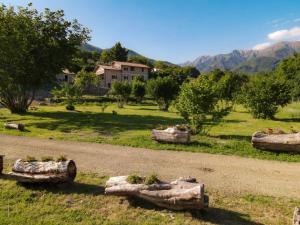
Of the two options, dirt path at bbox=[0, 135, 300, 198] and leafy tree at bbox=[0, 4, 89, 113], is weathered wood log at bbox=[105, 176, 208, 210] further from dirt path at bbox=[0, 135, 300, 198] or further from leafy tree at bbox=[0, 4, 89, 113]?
leafy tree at bbox=[0, 4, 89, 113]

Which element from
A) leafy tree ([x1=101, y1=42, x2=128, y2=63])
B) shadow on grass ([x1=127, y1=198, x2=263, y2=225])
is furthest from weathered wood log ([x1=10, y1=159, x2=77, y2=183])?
leafy tree ([x1=101, y1=42, x2=128, y2=63])

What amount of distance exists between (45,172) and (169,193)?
4.19m

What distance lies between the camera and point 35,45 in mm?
34406

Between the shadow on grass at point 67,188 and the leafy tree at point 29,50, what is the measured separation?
22580 millimetres

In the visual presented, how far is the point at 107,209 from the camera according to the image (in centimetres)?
959

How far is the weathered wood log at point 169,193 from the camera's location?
8938mm

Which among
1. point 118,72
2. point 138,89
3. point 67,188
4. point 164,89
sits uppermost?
point 118,72

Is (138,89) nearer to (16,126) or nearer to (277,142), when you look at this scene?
(16,126)

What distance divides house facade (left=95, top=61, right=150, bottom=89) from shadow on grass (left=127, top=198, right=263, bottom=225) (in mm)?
90620

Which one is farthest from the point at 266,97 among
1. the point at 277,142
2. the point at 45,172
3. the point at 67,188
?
the point at 45,172

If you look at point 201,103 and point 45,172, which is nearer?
point 45,172

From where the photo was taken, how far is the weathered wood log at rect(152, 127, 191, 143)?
1855 centimetres

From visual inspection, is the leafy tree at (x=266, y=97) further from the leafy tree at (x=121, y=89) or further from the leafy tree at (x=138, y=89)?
the leafy tree at (x=138, y=89)

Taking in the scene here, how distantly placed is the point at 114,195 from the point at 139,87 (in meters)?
58.5
